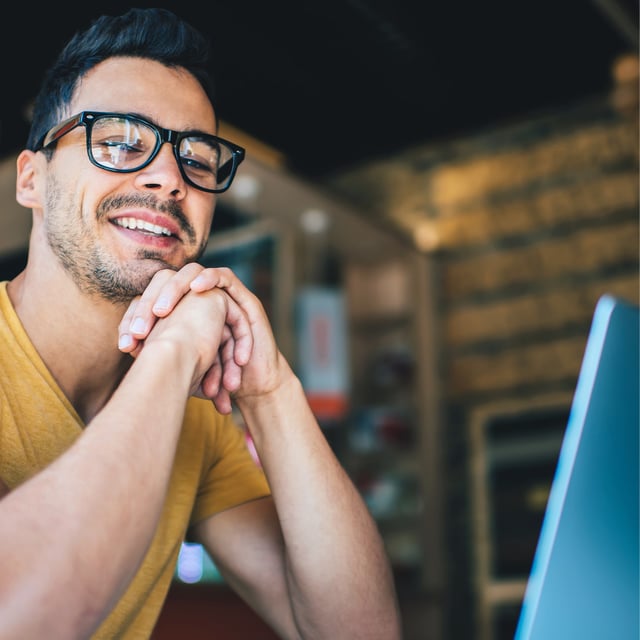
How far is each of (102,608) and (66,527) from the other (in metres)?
0.09

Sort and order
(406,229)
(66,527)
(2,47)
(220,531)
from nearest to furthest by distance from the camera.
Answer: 1. (66,527)
2. (220,531)
3. (2,47)
4. (406,229)

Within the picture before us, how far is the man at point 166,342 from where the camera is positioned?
1.31 meters

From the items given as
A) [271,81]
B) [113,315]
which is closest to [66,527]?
[113,315]

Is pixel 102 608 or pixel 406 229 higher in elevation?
pixel 406 229

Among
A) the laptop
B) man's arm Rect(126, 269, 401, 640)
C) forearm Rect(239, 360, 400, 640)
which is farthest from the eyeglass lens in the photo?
the laptop

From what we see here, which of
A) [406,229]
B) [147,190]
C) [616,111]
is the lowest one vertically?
[147,190]

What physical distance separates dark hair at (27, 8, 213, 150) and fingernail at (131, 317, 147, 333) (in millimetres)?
482

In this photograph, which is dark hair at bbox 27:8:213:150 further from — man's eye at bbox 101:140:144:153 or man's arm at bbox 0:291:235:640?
man's arm at bbox 0:291:235:640

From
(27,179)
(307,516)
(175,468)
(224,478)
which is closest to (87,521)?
(307,516)

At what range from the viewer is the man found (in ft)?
4.31

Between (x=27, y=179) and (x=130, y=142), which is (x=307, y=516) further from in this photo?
(x=27, y=179)

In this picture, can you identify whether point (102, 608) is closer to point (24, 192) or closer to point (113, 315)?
point (113, 315)

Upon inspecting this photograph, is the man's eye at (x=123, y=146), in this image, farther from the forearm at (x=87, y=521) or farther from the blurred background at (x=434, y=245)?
the blurred background at (x=434, y=245)

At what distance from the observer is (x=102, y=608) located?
2.78 feet
